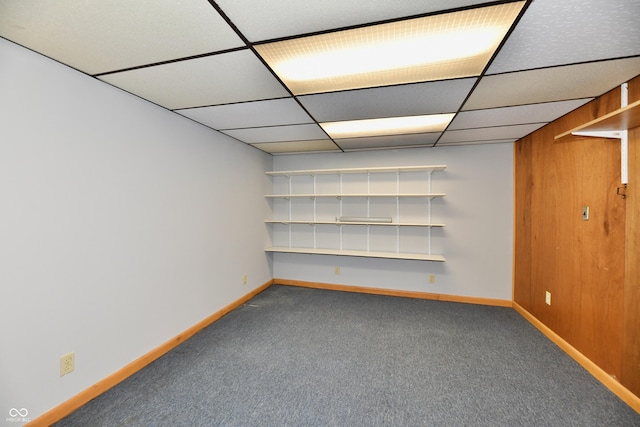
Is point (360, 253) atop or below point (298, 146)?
below

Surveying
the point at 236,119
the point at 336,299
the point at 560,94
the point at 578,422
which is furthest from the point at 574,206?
the point at 236,119

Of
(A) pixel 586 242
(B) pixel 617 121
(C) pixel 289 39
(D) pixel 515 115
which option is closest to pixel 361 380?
(A) pixel 586 242

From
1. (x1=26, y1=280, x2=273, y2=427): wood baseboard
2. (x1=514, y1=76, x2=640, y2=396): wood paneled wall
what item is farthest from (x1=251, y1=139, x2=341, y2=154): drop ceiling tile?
(x1=514, y1=76, x2=640, y2=396): wood paneled wall

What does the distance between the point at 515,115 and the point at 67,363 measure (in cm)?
394

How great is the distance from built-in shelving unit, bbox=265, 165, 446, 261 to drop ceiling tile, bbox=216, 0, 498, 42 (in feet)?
7.94

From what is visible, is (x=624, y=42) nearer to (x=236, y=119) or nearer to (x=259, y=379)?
(x=236, y=119)

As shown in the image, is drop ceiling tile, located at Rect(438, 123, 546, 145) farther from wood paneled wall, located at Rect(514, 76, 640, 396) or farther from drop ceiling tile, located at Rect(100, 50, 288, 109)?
drop ceiling tile, located at Rect(100, 50, 288, 109)

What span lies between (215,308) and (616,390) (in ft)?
11.5

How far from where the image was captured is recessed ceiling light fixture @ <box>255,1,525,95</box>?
1180 millimetres

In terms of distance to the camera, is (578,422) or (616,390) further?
(616,390)

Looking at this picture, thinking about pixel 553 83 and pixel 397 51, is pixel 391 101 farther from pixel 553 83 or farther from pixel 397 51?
pixel 553 83

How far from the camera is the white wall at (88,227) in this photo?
1390mm

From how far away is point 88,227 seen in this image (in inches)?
68.1

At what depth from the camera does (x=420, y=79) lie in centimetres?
170
